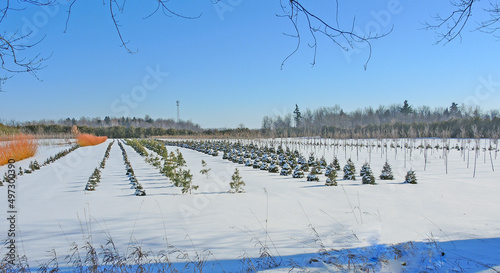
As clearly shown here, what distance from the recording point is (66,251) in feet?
12.4

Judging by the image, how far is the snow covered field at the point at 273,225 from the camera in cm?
332

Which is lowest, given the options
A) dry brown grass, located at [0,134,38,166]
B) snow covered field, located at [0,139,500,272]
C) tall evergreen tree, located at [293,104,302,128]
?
snow covered field, located at [0,139,500,272]

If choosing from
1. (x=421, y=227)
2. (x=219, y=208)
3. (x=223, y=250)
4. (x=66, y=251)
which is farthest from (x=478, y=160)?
(x=66, y=251)

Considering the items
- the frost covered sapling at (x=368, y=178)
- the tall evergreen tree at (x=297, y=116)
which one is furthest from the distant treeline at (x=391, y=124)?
the frost covered sapling at (x=368, y=178)

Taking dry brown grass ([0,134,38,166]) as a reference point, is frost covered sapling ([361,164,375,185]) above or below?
below

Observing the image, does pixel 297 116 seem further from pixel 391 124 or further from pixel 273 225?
pixel 273 225

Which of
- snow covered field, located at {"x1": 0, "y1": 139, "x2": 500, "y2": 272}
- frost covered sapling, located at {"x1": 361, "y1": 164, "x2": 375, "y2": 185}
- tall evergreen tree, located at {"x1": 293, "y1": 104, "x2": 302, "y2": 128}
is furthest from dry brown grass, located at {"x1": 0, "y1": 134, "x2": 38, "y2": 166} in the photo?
tall evergreen tree, located at {"x1": 293, "y1": 104, "x2": 302, "y2": 128}

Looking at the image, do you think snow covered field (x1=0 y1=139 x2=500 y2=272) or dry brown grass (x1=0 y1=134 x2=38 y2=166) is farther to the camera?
dry brown grass (x1=0 y1=134 x2=38 y2=166)

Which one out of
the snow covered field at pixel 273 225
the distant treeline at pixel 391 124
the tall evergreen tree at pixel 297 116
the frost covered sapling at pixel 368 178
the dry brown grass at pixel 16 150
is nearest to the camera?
the snow covered field at pixel 273 225

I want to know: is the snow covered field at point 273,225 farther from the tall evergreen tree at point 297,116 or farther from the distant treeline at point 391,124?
the tall evergreen tree at point 297,116

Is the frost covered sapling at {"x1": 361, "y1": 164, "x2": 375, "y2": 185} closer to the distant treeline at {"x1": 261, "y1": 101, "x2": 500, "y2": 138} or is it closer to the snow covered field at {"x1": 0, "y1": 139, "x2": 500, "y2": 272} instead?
the snow covered field at {"x1": 0, "y1": 139, "x2": 500, "y2": 272}

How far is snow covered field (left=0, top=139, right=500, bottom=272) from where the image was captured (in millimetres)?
3320

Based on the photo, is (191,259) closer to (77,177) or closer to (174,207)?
(174,207)

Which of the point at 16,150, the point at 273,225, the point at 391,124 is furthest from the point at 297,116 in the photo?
the point at 273,225
